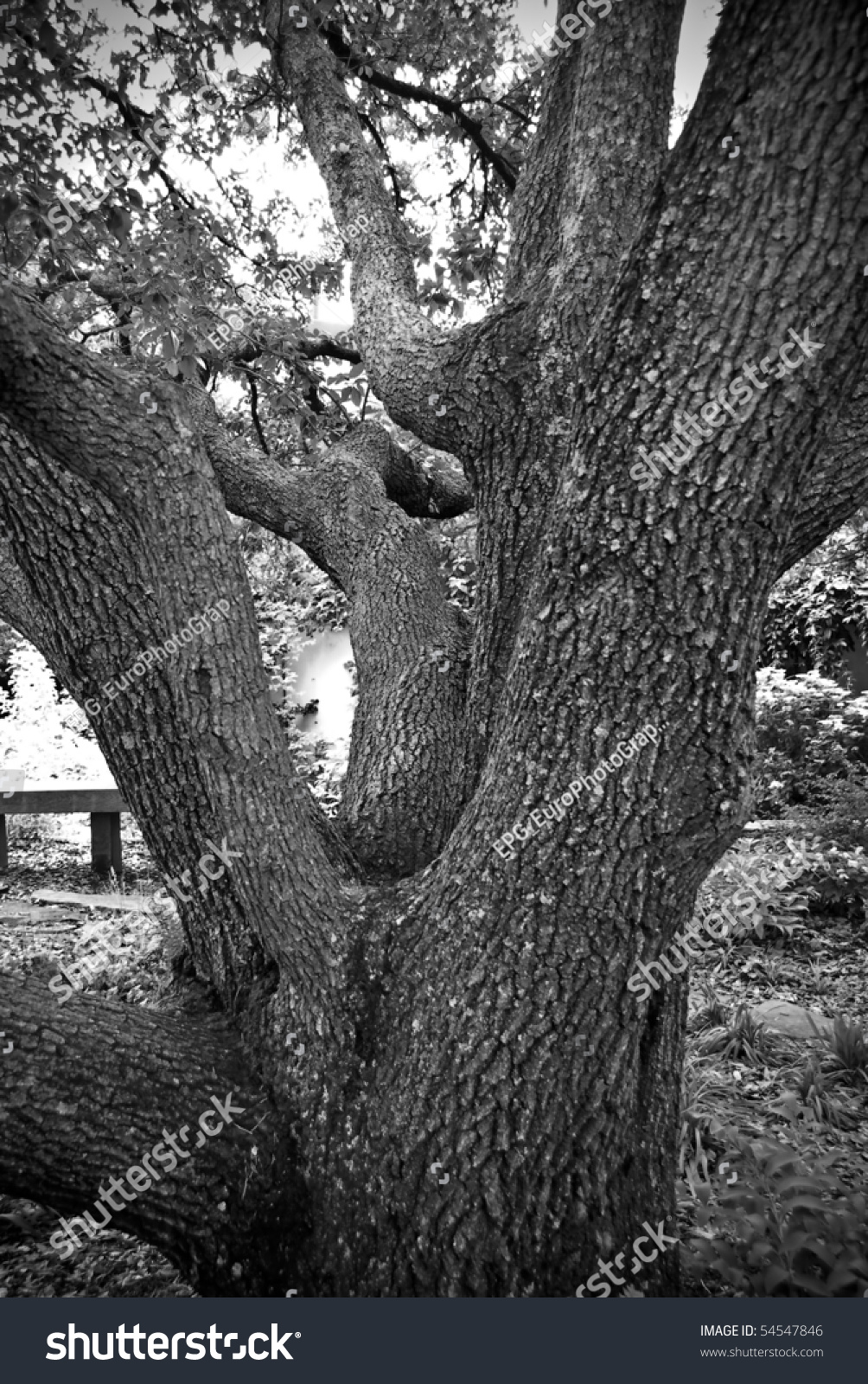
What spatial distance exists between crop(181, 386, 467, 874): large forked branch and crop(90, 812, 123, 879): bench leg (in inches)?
142

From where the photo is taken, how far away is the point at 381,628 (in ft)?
11.1

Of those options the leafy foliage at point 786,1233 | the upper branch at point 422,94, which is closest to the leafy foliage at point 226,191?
the upper branch at point 422,94

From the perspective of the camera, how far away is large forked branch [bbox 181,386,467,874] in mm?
2857

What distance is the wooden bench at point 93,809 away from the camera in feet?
20.4

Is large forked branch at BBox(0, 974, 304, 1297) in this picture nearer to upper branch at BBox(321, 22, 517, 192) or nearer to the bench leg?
upper branch at BBox(321, 22, 517, 192)

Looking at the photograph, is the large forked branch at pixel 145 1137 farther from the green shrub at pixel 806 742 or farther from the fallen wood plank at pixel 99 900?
the green shrub at pixel 806 742

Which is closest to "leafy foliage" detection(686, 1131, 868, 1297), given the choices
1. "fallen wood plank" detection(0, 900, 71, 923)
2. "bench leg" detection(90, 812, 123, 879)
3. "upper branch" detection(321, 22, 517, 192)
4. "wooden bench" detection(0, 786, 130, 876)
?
"fallen wood plank" detection(0, 900, 71, 923)

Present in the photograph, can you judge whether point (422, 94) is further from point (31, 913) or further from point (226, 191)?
point (31, 913)

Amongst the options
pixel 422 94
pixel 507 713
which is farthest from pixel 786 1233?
pixel 422 94

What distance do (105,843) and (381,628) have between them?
4.24m

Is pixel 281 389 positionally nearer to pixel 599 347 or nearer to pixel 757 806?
pixel 599 347

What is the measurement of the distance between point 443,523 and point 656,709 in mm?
4989

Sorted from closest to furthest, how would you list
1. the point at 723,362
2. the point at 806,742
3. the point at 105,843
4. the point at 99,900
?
1. the point at 723,362
2. the point at 99,900
3. the point at 105,843
4. the point at 806,742

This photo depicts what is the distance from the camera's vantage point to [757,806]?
7105 millimetres
